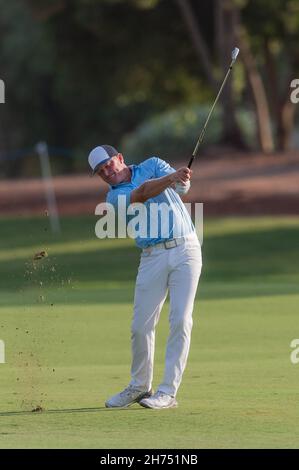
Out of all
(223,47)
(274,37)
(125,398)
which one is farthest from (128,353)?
(274,37)

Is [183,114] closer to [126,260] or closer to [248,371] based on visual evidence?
[126,260]

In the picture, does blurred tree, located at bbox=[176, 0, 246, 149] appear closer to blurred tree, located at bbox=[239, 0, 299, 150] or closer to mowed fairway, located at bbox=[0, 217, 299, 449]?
blurred tree, located at bbox=[239, 0, 299, 150]

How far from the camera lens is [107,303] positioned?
68.8 feet

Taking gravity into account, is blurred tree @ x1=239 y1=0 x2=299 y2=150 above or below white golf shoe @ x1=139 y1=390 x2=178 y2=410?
above

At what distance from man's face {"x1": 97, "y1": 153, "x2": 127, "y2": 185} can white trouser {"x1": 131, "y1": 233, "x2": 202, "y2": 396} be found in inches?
23.6

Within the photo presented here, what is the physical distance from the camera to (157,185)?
10258mm

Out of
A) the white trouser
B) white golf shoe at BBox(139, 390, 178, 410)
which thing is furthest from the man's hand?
white golf shoe at BBox(139, 390, 178, 410)

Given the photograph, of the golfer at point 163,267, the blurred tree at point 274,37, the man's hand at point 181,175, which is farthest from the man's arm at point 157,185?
the blurred tree at point 274,37

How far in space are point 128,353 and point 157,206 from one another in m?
4.68

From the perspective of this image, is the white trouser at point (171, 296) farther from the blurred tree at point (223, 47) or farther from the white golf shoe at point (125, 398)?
the blurred tree at point (223, 47)

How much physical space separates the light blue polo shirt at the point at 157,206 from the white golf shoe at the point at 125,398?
1130mm

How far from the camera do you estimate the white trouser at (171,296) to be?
34.9ft

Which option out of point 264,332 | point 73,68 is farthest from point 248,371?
point 73,68

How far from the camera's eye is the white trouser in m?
10.6
